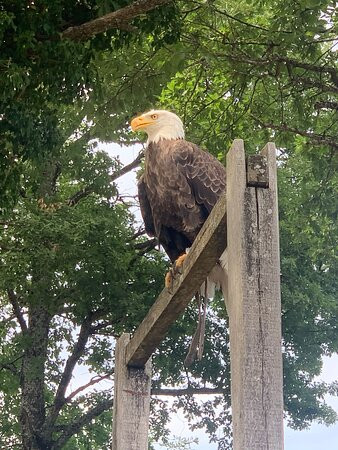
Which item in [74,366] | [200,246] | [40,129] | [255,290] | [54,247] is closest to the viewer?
[255,290]

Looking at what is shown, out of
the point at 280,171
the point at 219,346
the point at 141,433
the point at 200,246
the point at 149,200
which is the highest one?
the point at 280,171

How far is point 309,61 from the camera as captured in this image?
27.6ft

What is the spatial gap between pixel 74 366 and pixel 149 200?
31.1ft

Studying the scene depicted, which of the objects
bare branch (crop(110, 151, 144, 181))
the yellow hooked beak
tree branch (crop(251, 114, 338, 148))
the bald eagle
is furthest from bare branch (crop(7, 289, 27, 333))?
the bald eagle

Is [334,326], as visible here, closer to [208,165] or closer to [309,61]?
[309,61]

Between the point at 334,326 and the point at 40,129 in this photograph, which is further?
the point at 334,326

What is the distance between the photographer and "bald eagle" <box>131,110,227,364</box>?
5043 millimetres

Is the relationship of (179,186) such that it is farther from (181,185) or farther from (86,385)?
(86,385)

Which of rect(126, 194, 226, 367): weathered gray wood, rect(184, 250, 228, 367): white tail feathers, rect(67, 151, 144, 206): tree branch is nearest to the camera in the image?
rect(126, 194, 226, 367): weathered gray wood

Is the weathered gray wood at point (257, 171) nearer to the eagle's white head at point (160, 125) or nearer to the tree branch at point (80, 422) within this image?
the eagle's white head at point (160, 125)

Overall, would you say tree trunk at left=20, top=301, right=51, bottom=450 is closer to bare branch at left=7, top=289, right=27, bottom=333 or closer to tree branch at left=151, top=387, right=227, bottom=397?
bare branch at left=7, top=289, right=27, bottom=333

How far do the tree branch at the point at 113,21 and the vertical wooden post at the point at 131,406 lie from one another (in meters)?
2.08

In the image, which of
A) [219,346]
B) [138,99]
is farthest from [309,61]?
[219,346]

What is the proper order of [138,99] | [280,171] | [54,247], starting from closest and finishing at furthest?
1. [138,99]
2. [54,247]
3. [280,171]
